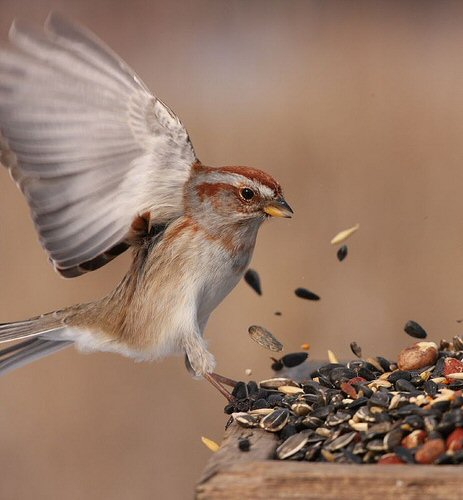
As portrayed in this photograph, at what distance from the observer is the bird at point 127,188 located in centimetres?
384

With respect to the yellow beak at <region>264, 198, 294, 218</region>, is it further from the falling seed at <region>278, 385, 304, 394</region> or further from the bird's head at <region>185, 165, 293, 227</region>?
the falling seed at <region>278, 385, 304, 394</region>

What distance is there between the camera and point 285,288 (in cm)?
672

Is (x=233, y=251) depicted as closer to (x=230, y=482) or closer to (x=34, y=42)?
(x=34, y=42)

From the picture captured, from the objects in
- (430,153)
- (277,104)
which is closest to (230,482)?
(430,153)

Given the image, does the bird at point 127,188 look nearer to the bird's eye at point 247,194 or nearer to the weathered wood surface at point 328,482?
the bird's eye at point 247,194

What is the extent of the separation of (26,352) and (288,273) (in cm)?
248

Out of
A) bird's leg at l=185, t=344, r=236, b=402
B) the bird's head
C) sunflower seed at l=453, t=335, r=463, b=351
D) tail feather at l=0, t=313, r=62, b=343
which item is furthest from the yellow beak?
tail feather at l=0, t=313, r=62, b=343

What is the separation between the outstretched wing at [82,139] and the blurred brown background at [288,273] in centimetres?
257

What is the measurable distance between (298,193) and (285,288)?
1.92 feet

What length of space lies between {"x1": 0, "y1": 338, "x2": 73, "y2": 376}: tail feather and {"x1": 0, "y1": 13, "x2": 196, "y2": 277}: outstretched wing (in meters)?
0.62

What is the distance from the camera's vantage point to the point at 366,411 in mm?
3303

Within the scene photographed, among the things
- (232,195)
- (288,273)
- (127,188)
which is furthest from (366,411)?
(288,273)

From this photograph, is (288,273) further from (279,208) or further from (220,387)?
(220,387)

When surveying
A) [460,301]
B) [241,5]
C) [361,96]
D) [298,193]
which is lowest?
[460,301]
